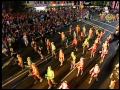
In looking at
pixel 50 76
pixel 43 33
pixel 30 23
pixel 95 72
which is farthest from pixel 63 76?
pixel 43 33

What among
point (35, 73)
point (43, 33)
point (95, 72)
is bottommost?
point (95, 72)

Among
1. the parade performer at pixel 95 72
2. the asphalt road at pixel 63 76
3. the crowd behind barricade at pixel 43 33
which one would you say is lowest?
the asphalt road at pixel 63 76

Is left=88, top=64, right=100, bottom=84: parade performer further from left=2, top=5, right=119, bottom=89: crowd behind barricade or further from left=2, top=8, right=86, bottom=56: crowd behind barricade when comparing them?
left=2, top=8, right=86, bottom=56: crowd behind barricade

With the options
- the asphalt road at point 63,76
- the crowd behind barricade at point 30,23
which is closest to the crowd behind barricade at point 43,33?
the crowd behind barricade at point 30,23

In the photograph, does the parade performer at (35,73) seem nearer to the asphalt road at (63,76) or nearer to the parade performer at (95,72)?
the asphalt road at (63,76)

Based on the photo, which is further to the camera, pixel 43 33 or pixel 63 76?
pixel 43 33

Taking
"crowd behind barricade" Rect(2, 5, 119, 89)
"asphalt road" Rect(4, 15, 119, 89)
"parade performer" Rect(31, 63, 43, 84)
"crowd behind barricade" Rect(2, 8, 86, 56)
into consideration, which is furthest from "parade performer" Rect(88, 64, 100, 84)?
"crowd behind barricade" Rect(2, 8, 86, 56)

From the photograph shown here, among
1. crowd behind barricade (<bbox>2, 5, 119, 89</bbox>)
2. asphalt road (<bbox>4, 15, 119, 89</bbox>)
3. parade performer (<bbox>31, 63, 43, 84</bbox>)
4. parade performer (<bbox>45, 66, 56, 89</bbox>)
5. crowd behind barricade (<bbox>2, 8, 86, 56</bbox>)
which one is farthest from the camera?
crowd behind barricade (<bbox>2, 8, 86, 56</bbox>)

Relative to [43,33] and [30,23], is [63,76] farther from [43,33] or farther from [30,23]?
[43,33]

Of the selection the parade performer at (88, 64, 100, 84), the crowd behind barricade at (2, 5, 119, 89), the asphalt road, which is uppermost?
the crowd behind barricade at (2, 5, 119, 89)

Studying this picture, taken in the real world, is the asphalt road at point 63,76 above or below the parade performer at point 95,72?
below

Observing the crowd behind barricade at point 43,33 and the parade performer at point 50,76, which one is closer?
the parade performer at point 50,76

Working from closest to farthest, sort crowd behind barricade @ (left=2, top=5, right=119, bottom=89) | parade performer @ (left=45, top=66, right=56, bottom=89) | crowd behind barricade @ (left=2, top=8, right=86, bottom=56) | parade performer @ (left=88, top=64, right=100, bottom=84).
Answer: parade performer @ (left=45, top=66, right=56, bottom=89), parade performer @ (left=88, top=64, right=100, bottom=84), crowd behind barricade @ (left=2, top=5, right=119, bottom=89), crowd behind barricade @ (left=2, top=8, right=86, bottom=56)

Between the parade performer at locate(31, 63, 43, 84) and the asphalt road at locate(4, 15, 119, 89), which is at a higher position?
the parade performer at locate(31, 63, 43, 84)
